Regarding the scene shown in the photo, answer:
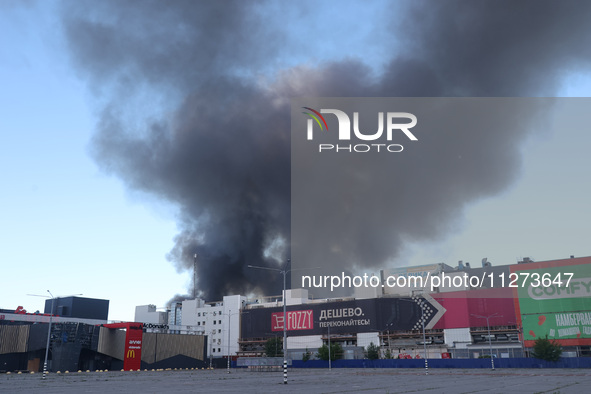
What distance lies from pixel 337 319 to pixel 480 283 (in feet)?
145

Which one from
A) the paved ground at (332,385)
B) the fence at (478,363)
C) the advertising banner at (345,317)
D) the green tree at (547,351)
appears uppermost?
the advertising banner at (345,317)

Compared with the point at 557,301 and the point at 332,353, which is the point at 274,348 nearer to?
the point at 332,353

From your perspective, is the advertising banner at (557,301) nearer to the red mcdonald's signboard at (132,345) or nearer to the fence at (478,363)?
the fence at (478,363)

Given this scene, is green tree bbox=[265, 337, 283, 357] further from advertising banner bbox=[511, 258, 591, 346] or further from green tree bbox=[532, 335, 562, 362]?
green tree bbox=[532, 335, 562, 362]

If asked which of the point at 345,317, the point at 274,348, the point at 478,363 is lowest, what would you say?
the point at 478,363

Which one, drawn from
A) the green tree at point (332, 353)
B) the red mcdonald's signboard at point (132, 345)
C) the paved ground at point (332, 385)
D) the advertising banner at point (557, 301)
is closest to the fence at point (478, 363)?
the green tree at point (332, 353)

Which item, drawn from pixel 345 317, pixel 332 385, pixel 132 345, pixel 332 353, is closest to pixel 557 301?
pixel 332 353

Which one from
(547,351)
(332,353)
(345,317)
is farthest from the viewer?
(345,317)

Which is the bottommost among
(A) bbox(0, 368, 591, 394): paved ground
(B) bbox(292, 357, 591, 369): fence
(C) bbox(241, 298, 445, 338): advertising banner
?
(B) bbox(292, 357, 591, 369): fence

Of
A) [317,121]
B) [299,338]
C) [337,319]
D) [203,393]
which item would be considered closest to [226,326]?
[299,338]

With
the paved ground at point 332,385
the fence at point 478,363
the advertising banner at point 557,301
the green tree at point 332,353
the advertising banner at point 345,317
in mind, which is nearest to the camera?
the paved ground at point 332,385

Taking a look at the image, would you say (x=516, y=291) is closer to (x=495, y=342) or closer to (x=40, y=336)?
(x=495, y=342)

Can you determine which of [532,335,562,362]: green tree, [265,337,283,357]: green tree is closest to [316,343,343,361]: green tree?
[265,337,283,357]: green tree

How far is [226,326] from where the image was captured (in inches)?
7165
